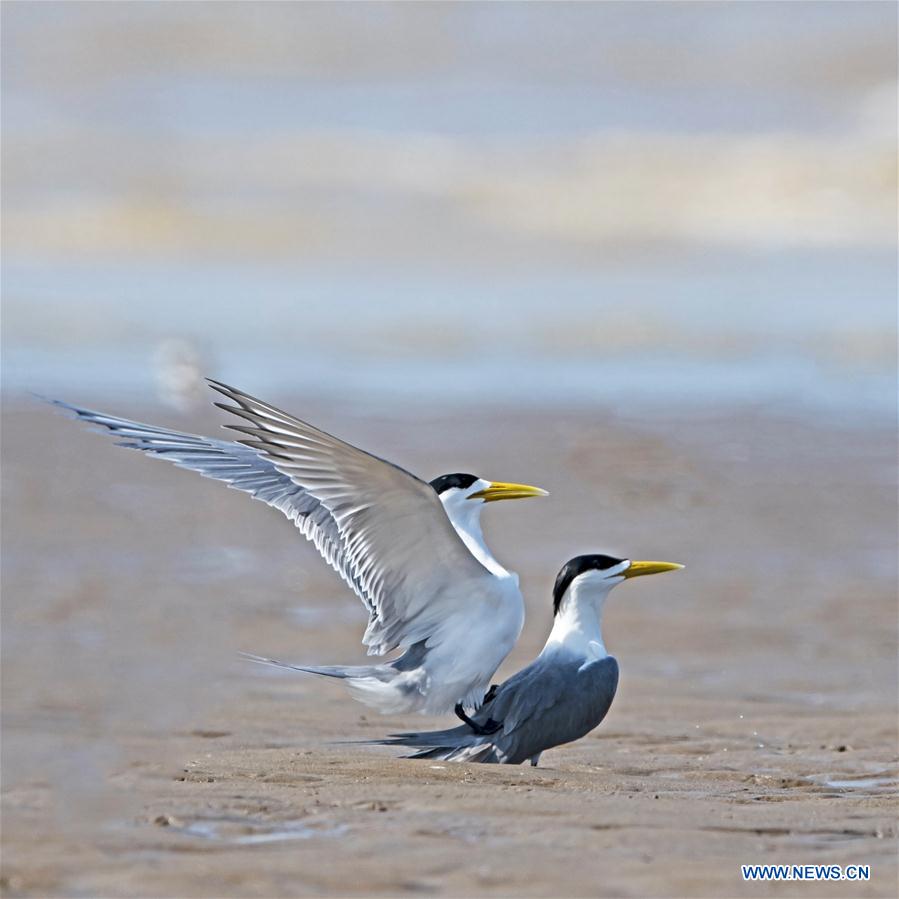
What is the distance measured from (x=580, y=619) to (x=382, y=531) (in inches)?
38.9

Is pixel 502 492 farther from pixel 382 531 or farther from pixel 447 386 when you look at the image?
pixel 447 386

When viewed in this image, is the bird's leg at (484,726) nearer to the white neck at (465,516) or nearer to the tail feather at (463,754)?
the tail feather at (463,754)

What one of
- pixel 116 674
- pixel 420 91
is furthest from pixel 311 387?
pixel 420 91

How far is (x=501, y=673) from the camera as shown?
7906 mm

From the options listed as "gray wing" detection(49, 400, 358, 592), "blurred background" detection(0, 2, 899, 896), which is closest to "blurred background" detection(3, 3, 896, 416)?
"blurred background" detection(0, 2, 899, 896)

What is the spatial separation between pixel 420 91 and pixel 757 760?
86.6ft

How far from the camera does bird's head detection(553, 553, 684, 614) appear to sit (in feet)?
21.1

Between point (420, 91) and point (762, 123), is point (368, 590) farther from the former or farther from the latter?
point (420, 91)

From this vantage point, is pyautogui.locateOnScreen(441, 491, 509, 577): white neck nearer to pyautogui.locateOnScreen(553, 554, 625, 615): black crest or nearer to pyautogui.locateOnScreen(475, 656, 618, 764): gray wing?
pyautogui.locateOnScreen(553, 554, 625, 615): black crest

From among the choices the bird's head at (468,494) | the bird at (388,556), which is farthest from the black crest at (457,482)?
the bird at (388,556)

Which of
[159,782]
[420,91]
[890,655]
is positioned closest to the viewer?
[159,782]

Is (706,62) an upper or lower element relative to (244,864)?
upper

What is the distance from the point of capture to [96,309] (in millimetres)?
18578

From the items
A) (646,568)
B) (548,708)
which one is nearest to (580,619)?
(646,568)
